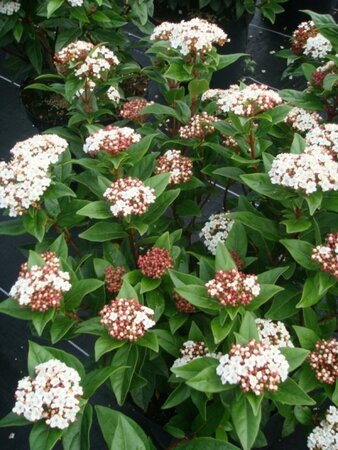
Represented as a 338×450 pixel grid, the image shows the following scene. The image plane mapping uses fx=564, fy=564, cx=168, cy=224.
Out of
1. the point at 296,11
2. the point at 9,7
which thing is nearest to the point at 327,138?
the point at 9,7

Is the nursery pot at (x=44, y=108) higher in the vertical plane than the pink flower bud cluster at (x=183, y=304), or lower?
lower

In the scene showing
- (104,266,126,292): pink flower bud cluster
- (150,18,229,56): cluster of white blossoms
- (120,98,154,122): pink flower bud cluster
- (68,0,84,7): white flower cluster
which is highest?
(150,18,229,56): cluster of white blossoms

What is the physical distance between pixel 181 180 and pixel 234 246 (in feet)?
1.12

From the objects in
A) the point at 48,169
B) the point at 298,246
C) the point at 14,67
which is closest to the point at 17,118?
the point at 14,67

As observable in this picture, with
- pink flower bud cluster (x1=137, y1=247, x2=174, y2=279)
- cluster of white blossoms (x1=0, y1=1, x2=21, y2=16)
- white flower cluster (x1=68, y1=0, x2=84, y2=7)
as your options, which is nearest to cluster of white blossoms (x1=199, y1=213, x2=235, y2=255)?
pink flower bud cluster (x1=137, y1=247, x2=174, y2=279)

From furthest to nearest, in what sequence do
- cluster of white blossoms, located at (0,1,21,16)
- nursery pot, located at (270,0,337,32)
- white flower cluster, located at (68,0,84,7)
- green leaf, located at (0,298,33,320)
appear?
1. nursery pot, located at (270,0,337,32)
2. cluster of white blossoms, located at (0,1,21,16)
3. white flower cluster, located at (68,0,84,7)
4. green leaf, located at (0,298,33,320)

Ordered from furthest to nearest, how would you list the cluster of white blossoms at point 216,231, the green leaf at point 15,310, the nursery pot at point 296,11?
1. the nursery pot at point 296,11
2. the cluster of white blossoms at point 216,231
3. the green leaf at point 15,310

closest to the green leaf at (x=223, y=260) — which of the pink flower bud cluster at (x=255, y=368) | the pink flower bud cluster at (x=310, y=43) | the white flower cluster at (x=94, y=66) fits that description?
the pink flower bud cluster at (x=255, y=368)

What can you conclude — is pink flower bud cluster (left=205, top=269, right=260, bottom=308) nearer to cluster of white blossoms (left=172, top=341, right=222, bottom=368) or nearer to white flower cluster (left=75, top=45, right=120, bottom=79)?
cluster of white blossoms (left=172, top=341, right=222, bottom=368)

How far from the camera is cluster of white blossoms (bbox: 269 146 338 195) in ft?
5.12

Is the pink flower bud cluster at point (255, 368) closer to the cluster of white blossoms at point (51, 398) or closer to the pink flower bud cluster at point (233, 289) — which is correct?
the pink flower bud cluster at point (233, 289)

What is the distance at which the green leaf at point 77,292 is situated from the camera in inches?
63.3

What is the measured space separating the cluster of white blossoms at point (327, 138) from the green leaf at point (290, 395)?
76 centimetres

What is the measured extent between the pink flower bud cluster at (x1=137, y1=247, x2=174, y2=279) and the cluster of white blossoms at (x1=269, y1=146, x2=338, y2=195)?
1.26 feet
